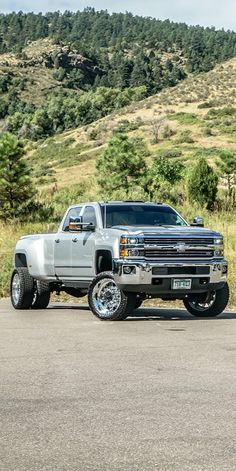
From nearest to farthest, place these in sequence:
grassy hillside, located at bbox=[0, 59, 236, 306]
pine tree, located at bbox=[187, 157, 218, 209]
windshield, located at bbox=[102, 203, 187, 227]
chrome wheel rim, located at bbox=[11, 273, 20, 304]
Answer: windshield, located at bbox=[102, 203, 187, 227]
chrome wheel rim, located at bbox=[11, 273, 20, 304]
pine tree, located at bbox=[187, 157, 218, 209]
grassy hillside, located at bbox=[0, 59, 236, 306]

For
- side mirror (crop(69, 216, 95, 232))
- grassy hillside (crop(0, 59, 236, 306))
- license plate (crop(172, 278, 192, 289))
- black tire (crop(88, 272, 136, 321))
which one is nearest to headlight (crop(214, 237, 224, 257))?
license plate (crop(172, 278, 192, 289))

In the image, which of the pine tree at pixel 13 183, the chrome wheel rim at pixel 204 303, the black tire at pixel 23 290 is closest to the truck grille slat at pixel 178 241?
the chrome wheel rim at pixel 204 303

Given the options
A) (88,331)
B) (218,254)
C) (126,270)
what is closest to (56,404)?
(88,331)

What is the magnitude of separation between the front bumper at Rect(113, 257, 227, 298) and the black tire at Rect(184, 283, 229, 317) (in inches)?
16.0

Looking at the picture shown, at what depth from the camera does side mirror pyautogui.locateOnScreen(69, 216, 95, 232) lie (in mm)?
13977

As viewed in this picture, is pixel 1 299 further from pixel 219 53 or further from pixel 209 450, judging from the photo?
pixel 219 53

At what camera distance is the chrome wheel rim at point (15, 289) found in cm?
1568

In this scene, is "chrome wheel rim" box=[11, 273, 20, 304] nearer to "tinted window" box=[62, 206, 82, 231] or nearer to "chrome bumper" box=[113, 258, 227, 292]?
"tinted window" box=[62, 206, 82, 231]

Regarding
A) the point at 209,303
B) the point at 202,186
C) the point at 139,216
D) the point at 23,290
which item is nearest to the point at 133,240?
the point at 139,216

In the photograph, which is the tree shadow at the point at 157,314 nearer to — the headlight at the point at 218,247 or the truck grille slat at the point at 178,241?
the headlight at the point at 218,247

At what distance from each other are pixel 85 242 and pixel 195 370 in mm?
6094

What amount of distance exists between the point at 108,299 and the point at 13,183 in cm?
3155

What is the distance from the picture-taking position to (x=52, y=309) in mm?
15758

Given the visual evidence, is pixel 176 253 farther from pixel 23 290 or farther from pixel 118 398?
pixel 118 398
